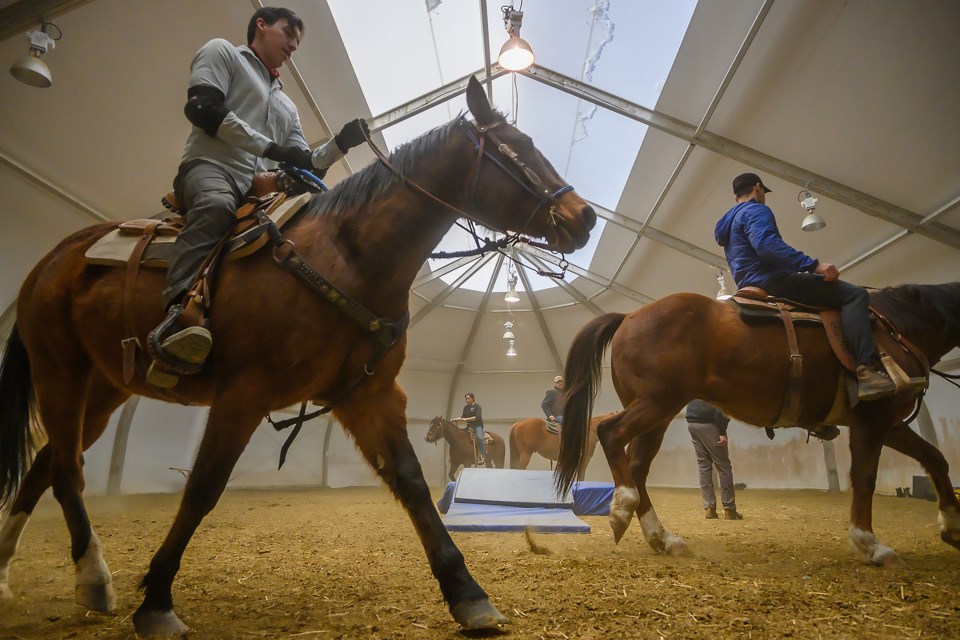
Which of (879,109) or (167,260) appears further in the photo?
(879,109)

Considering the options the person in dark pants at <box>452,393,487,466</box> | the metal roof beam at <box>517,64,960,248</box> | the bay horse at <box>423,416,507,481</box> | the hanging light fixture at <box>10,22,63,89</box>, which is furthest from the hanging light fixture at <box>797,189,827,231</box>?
the bay horse at <box>423,416,507,481</box>

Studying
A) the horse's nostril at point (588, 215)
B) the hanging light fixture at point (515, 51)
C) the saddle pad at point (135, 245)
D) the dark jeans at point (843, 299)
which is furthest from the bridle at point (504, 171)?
the hanging light fixture at point (515, 51)

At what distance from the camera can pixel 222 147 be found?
2.15m

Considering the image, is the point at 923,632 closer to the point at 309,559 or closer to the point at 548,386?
the point at 309,559

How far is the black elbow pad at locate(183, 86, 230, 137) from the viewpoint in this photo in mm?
1931

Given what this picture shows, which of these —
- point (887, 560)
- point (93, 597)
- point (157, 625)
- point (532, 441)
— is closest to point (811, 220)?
point (887, 560)

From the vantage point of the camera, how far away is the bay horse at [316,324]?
1.60 meters

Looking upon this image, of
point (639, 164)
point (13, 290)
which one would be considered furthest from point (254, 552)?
point (639, 164)

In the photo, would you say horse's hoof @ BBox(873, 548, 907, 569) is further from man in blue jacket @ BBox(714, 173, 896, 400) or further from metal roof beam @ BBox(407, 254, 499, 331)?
metal roof beam @ BBox(407, 254, 499, 331)

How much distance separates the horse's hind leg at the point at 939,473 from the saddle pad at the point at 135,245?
4.03m

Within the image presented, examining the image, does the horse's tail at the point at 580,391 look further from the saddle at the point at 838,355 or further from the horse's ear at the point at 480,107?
the horse's ear at the point at 480,107

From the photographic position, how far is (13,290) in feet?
18.1

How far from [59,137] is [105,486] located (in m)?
5.58

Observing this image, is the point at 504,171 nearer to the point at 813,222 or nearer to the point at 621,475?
the point at 621,475
